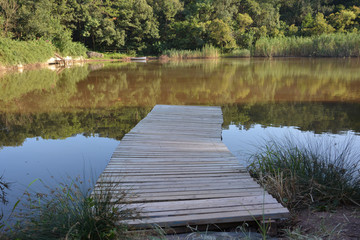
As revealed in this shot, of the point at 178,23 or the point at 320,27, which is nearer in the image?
the point at 320,27

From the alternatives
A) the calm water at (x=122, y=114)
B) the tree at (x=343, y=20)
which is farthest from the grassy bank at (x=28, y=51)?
the tree at (x=343, y=20)

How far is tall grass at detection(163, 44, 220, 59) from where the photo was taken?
1029 inches

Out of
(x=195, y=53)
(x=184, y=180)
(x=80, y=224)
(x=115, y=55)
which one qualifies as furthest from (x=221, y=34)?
(x=80, y=224)

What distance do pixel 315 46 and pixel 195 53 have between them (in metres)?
9.60

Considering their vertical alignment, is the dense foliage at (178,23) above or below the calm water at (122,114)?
above

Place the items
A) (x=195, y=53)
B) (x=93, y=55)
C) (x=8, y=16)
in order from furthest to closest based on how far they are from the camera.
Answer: (x=195, y=53), (x=93, y=55), (x=8, y=16)

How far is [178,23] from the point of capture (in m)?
28.8

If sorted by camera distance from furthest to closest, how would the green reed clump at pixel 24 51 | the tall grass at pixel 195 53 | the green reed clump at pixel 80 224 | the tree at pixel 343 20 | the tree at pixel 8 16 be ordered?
the tree at pixel 343 20, the tall grass at pixel 195 53, the tree at pixel 8 16, the green reed clump at pixel 24 51, the green reed clump at pixel 80 224

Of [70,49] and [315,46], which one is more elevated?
[70,49]

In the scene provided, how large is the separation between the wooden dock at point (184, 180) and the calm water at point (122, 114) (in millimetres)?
405

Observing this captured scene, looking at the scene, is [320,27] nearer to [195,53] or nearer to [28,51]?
[195,53]

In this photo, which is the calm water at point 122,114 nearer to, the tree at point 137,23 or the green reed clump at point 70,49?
the green reed clump at point 70,49

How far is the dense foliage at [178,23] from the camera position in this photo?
87.8ft

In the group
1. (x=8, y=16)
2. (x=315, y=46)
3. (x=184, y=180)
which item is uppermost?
(x=8, y=16)
